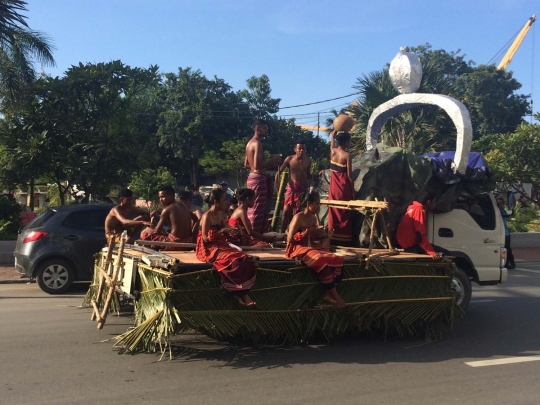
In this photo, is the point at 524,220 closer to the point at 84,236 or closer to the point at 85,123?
the point at 85,123

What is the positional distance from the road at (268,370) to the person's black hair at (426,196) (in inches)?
64.1

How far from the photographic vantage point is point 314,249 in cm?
594

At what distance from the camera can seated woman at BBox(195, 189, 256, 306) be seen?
17.7 ft

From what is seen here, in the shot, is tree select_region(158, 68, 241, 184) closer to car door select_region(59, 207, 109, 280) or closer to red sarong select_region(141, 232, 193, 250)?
car door select_region(59, 207, 109, 280)

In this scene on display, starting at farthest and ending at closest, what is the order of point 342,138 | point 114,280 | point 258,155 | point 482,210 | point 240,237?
point 258,155 < point 482,210 < point 342,138 < point 240,237 < point 114,280

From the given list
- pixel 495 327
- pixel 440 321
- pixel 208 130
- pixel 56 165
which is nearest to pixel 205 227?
pixel 440 321

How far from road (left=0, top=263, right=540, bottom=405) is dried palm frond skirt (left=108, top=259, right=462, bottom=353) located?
0.71 ft

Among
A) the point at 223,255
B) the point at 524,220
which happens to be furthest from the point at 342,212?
the point at 524,220

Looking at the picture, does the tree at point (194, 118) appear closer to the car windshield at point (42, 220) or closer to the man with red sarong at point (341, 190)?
the car windshield at point (42, 220)

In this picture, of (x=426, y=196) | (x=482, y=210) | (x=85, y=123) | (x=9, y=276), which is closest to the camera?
(x=426, y=196)

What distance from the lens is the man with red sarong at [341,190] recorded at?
738 centimetres

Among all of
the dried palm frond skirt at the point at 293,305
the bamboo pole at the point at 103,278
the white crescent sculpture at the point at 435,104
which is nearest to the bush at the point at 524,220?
the white crescent sculpture at the point at 435,104

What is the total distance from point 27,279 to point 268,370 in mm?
7238

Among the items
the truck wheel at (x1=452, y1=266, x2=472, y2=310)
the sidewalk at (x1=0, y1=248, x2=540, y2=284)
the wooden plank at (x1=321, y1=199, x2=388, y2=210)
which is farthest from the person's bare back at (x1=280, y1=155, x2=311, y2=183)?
the sidewalk at (x1=0, y1=248, x2=540, y2=284)
